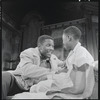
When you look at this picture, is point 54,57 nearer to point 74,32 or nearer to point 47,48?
point 47,48

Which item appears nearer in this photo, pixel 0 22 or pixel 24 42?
pixel 0 22

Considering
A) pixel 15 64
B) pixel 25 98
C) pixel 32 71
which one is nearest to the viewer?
pixel 25 98

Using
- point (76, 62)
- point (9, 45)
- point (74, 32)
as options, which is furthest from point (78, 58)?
point (9, 45)

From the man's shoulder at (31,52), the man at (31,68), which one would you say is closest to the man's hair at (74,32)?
the man at (31,68)

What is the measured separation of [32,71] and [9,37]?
1.04 feet

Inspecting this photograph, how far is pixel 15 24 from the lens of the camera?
1.50 m

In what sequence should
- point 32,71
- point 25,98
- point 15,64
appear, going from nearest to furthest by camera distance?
point 25,98
point 32,71
point 15,64

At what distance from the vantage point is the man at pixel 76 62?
1079mm

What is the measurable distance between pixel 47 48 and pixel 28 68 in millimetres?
230

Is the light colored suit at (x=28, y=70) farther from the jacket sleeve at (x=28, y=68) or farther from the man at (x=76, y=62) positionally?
the man at (x=76, y=62)

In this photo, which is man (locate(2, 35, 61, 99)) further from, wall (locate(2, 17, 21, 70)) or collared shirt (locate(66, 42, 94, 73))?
collared shirt (locate(66, 42, 94, 73))

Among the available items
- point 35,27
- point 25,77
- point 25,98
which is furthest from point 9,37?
point 25,98

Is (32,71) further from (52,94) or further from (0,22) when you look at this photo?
(0,22)

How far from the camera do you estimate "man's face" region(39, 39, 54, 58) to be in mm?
1453
